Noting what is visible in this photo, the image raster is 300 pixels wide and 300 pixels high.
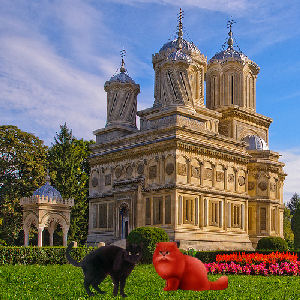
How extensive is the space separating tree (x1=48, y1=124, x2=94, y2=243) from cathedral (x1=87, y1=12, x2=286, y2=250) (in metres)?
3.42

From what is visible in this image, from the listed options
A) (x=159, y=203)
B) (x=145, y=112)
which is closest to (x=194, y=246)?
(x=159, y=203)

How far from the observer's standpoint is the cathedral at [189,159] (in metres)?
32.3

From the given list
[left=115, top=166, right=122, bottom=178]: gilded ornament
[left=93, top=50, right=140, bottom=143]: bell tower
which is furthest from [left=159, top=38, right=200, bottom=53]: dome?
[left=115, top=166, right=122, bottom=178]: gilded ornament

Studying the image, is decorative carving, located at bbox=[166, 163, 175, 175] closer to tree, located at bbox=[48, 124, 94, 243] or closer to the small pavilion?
the small pavilion

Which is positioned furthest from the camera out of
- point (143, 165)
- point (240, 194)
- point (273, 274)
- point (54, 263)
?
point (240, 194)

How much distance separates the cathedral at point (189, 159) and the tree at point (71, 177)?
3.42m

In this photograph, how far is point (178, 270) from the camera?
10000 millimetres

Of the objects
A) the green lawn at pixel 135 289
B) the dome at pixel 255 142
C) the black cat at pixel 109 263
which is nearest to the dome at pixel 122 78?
the dome at pixel 255 142

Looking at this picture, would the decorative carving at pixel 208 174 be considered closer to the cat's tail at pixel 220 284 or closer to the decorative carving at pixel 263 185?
the decorative carving at pixel 263 185

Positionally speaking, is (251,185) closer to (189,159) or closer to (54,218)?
(189,159)

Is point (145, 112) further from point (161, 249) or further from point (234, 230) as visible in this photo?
point (161, 249)

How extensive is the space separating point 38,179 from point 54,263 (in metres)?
17.6

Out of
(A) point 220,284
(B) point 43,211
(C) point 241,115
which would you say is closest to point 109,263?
(A) point 220,284

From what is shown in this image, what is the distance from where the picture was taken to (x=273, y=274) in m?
17.8
